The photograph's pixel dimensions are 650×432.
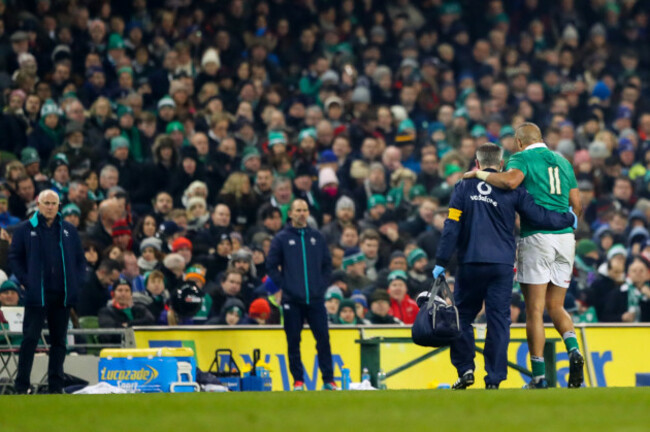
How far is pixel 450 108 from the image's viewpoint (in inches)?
895

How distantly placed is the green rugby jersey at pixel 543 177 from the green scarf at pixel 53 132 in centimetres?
863

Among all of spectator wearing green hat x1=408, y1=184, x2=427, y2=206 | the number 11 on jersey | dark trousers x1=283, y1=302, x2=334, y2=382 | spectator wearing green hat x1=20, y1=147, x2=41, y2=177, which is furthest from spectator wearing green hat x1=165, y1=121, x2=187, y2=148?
the number 11 on jersey

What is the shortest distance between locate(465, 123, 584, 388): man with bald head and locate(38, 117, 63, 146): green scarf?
857 cm

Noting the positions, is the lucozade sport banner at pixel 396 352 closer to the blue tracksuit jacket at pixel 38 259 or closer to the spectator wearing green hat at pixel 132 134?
the blue tracksuit jacket at pixel 38 259

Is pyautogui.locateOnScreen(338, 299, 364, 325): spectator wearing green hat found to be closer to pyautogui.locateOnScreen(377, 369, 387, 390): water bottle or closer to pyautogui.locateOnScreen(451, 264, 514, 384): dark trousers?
pyautogui.locateOnScreen(377, 369, 387, 390): water bottle

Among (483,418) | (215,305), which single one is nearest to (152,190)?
(215,305)

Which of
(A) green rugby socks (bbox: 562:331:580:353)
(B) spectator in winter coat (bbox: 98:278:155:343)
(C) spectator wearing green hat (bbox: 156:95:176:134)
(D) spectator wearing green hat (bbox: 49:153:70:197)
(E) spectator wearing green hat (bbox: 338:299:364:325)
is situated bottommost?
(A) green rugby socks (bbox: 562:331:580:353)

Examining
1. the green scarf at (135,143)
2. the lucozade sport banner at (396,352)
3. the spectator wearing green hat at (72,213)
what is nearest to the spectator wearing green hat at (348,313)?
the lucozade sport banner at (396,352)

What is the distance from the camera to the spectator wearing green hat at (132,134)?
62.5 feet

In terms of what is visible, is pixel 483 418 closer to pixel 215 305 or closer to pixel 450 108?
pixel 215 305

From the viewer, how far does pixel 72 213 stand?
16.6 m

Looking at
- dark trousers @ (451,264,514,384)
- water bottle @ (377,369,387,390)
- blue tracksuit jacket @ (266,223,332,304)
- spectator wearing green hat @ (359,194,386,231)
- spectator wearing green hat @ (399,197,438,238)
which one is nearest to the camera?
dark trousers @ (451,264,514,384)

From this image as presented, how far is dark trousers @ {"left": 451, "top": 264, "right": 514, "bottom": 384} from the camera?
11398mm

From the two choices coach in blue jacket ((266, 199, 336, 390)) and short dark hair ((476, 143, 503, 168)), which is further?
coach in blue jacket ((266, 199, 336, 390))
